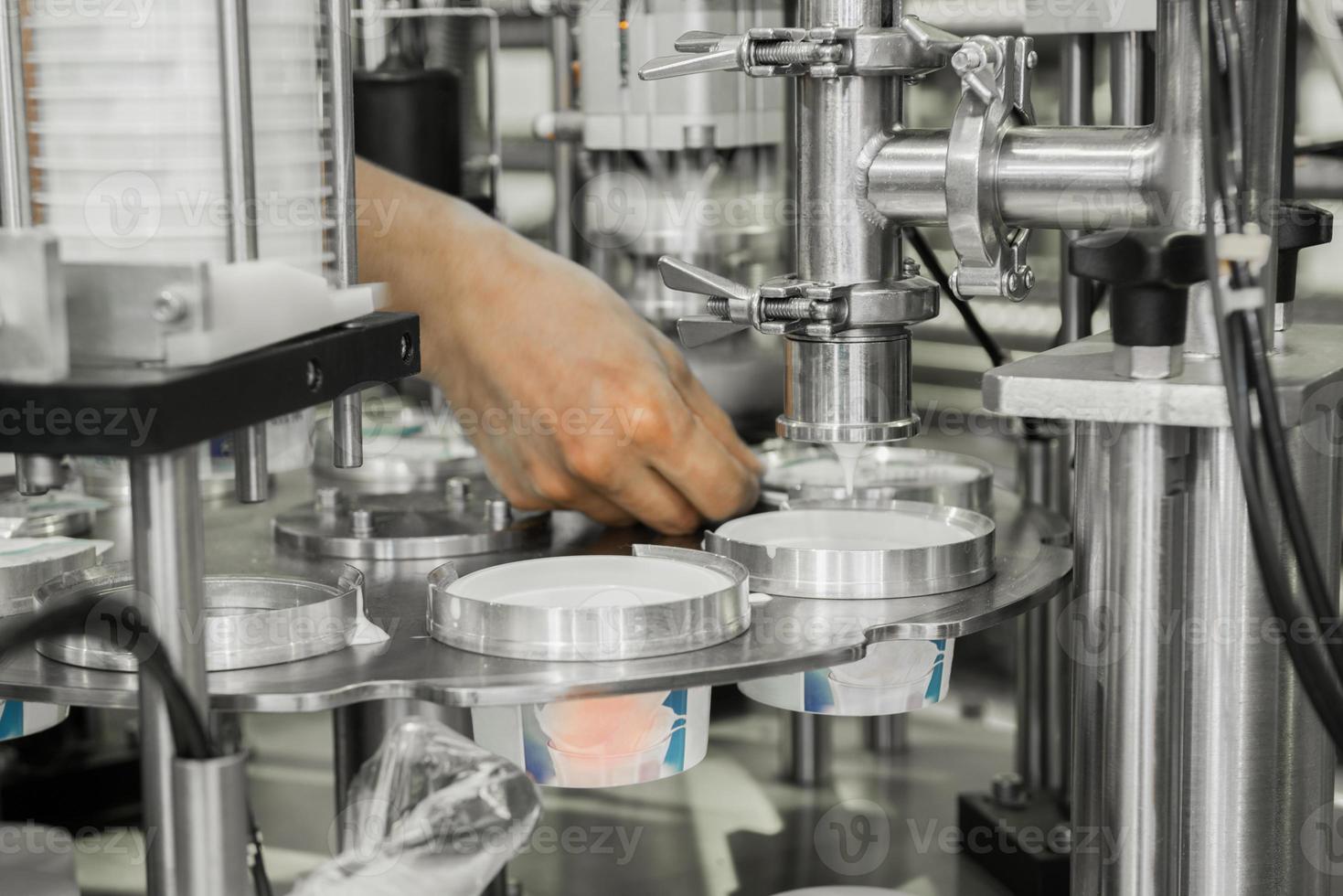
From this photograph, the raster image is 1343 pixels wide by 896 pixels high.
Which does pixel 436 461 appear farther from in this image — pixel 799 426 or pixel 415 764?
pixel 415 764

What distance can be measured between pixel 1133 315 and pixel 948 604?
0.72ft

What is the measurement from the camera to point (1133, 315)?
0.81 metres

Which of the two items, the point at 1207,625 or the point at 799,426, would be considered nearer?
the point at 1207,625

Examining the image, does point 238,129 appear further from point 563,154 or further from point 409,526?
point 563,154

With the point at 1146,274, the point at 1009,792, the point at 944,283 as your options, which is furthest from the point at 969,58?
the point at 1009,792

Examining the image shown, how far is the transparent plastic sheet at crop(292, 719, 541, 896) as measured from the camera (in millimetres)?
737

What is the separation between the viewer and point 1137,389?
0.81 metres

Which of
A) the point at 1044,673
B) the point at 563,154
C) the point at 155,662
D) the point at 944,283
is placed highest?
the point at 563,154

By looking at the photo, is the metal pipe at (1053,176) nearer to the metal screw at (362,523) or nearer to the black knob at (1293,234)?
the black knob at (1293,234)

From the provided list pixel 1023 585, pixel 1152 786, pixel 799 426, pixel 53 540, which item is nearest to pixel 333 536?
pixel 53 540

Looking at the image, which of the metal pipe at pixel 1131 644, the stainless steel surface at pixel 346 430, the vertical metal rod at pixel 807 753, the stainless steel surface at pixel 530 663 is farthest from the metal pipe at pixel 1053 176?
the vertical metal rod at pixel 807 753

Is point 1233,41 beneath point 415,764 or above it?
above

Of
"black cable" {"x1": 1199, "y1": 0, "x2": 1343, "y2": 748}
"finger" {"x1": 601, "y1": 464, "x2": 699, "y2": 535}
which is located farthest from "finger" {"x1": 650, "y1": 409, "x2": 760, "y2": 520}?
"black cable" {"x1": 1199, "y1": 0, "x2": 1343, "y2": 748}

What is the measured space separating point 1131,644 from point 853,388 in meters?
0.23
